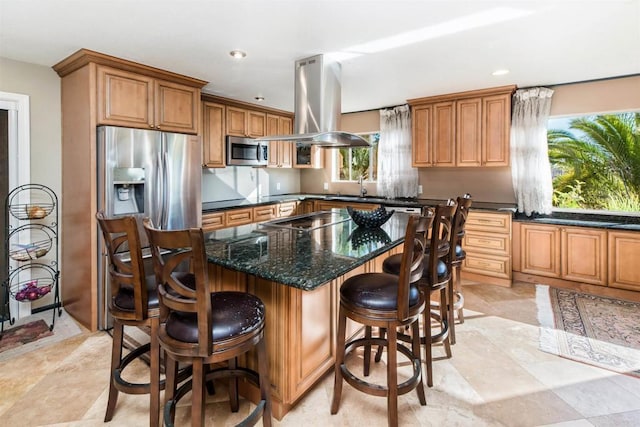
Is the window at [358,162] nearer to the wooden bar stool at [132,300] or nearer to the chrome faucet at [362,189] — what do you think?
the chrome faucet at [362,189]

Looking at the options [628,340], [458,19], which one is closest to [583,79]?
[458,19]

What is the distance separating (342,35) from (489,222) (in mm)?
2804

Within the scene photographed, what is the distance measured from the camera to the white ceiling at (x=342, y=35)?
7.06 feet

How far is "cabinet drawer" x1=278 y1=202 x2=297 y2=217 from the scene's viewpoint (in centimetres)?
516

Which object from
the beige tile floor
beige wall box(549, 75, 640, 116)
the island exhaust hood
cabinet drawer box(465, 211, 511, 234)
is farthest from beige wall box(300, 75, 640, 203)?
the beige tile floor

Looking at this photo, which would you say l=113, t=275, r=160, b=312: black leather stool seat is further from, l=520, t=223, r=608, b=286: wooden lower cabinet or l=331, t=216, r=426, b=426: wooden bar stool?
l=520, t=223, r=608, b=286: wooden lower cabinet

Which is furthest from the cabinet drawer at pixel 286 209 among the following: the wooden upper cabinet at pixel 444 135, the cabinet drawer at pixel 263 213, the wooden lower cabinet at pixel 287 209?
the wooden upper cabinet at pixel 444 135

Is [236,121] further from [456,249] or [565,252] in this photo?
[565,252]

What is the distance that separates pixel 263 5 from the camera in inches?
83.7

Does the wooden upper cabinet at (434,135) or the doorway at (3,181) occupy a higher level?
the wooden upper cabinet at (434,135)

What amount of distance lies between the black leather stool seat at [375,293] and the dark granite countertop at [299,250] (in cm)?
15

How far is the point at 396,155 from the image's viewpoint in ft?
16.7

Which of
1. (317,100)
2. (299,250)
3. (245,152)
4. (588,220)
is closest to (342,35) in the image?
(317,100)

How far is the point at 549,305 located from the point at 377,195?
279cm
